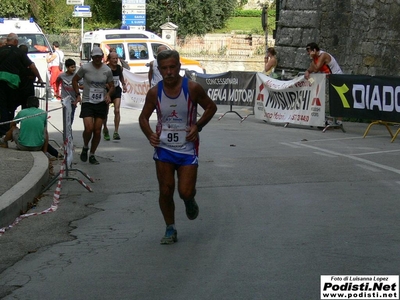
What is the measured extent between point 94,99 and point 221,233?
569cm

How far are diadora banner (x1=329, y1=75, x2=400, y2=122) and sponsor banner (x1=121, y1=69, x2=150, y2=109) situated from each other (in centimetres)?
891

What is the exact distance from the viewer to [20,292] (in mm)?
6176

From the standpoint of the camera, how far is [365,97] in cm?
1655

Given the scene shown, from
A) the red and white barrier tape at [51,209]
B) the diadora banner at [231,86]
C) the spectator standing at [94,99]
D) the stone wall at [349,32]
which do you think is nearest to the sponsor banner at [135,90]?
the diadora banner at [231,86]

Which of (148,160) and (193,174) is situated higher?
(193,174)

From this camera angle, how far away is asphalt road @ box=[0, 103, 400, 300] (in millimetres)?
6277

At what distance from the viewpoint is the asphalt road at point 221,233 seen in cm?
628

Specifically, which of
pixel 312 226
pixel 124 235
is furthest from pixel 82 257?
pixel 312 226

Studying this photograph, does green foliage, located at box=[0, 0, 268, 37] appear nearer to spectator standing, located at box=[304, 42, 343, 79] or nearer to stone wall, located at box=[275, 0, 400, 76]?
stone wall, located at box=[275, 0, 400, 76]

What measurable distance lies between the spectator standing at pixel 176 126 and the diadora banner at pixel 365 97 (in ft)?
29.8

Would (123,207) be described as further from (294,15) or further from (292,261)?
(294,15)

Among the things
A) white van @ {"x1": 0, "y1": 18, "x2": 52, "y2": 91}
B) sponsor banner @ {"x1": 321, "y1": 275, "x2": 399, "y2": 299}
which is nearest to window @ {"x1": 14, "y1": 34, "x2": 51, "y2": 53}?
white van @ {"x1": 0, "y1": 18, "x2": 52, "y2": 91}

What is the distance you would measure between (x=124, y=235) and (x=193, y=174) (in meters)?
1.09

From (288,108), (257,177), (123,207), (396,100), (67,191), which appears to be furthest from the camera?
(288,108)
